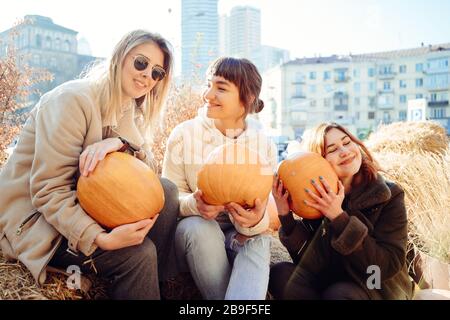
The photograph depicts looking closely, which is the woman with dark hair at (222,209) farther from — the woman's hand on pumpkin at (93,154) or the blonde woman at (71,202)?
the woman's hand on pumpkin at (93,154)

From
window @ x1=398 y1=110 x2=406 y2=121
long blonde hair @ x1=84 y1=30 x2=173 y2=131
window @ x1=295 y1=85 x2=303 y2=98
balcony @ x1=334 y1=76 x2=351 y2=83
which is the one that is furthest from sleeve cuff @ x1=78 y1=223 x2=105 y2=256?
window @ x1=398 y1=110 x2=406 y2=121

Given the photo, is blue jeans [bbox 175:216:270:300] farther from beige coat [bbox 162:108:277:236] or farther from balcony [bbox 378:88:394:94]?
balcony [bbox 378:88:394:94]

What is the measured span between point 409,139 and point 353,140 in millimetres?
4407

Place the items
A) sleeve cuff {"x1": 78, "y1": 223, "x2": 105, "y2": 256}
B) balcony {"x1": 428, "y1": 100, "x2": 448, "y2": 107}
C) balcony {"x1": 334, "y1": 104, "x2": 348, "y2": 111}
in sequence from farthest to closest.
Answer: balcony {"x1": 334, "y1": 104, "x2": 348, "y2": 111} < balcony {"x1": 428, "y1": 100, "x2": 448, "y2": 107} < sleeve cuff {"x1": 78, "y1": 223, "x2": 105, "y2": 256}

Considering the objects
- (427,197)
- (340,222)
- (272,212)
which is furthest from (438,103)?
(340,222)

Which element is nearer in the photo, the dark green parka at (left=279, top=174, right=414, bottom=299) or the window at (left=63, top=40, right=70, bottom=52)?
the dark green parka at (left=279, top=174, right=414, bottom=299)

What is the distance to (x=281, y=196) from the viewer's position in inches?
72.6

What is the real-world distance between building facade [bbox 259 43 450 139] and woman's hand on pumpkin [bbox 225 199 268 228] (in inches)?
1668

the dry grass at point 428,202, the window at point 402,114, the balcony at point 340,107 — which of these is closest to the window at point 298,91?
the balcony at point 340,107

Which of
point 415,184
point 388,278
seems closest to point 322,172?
point 388,278

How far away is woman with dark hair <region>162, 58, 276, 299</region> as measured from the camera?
170cm

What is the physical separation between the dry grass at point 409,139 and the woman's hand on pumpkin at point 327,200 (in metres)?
4.02
